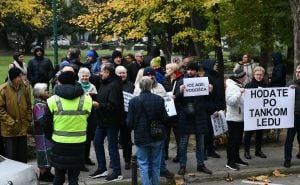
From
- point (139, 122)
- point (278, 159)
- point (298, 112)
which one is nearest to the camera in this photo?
point (139, 122)

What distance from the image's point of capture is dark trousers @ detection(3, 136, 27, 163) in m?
8.28

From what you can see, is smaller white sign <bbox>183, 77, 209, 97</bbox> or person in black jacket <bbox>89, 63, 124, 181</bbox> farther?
smaller white sign <bbox>183, 77, 209, 97</bbox>

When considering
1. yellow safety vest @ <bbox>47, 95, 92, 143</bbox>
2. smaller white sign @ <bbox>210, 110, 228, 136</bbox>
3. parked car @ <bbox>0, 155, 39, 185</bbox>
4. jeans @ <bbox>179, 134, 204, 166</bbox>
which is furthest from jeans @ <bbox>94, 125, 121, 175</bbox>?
parked car @ <bbox>0, 155, 39, 185</bbox>

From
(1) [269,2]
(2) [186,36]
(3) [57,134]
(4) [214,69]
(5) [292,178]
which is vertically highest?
(1) [269,2]

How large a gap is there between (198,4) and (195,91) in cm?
489

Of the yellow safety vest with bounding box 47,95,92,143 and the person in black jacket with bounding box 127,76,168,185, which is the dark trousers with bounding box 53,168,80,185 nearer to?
the yellow safety vest with bounding box 47,95,92,143

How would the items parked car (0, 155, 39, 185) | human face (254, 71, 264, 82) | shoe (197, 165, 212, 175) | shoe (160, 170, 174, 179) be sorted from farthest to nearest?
human face (254, 71, 264, 82) < shoe (197, 165, 212, 175) < shoe (160, 170, 174, 179) < parked car (0, 155, 39, 185)

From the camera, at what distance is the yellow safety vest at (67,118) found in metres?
6.80

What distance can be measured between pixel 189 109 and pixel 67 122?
270 centimetres

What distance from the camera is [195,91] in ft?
29.3

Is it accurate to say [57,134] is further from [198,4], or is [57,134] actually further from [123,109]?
[198,4]

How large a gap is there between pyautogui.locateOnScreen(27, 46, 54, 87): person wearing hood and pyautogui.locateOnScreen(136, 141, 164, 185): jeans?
20.4 feet

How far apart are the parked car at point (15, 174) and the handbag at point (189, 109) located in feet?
11.1

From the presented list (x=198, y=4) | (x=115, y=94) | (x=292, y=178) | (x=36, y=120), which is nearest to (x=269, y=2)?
(x=198, y=4)
